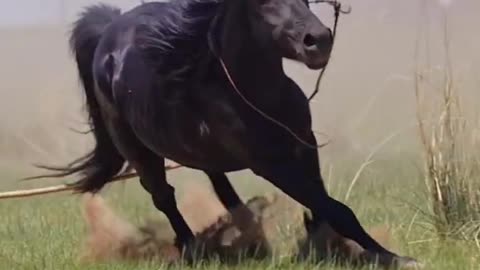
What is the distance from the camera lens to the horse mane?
4.41 metres

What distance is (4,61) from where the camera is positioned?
10617 millimetres

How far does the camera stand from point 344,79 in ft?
28.3

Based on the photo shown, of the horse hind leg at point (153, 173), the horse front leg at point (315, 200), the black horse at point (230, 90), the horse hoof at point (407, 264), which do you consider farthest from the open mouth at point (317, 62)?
the horse hind leg at point (153, 173)

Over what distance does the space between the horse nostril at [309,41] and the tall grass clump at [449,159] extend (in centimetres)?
135

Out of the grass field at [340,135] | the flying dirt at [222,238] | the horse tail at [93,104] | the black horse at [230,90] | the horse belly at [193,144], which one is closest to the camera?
the black horse at [230,90]

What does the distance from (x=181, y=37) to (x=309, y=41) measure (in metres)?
0.65

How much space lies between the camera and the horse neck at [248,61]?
4.25 metres

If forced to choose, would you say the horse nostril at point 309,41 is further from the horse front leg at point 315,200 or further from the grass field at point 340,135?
the grass field at point 340,135

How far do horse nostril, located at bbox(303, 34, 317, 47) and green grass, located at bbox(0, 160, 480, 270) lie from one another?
2.83 ft

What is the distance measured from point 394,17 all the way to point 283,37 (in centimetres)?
416

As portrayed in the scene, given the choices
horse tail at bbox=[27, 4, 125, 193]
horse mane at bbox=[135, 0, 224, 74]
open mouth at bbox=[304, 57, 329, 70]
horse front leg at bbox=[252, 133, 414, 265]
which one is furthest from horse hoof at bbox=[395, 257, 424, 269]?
horse tail at bbox=[27, 4, 125, 193]

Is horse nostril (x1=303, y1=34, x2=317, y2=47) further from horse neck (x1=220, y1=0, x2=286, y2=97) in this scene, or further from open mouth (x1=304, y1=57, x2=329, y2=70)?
horse neck (x1=220, y1=0, x2=286, y2=97)

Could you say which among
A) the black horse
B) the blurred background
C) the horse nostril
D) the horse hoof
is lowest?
the blurred background

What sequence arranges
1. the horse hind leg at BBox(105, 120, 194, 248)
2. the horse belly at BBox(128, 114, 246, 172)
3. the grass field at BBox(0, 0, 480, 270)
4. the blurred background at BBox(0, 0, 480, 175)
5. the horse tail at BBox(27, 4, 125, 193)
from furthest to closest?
the blurred background at BBox(0, 0, 480, 175) → the horse tail at BBox(27, 4, 125, 193) → the grass field at BBox(0, 0, 480, 270) → the horse hind leg at BBox(105, 120, 194, 248) → the horse belly at BBox(128, 114, 246, 172)
